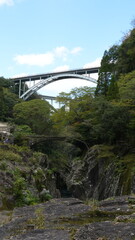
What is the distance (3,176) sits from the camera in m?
8.20

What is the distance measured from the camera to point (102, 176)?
1603 cm

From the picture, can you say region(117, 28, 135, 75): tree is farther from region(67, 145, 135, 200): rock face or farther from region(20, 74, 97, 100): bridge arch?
region(20, 74, 97, 100): bridge arch

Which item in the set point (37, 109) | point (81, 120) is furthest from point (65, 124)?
point (37, 109)

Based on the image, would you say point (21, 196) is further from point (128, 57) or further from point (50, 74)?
point (50, 74)

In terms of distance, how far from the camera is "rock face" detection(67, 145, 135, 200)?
1337 centimetres

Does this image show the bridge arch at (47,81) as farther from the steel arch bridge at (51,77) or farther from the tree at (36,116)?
the tree at (36,116)

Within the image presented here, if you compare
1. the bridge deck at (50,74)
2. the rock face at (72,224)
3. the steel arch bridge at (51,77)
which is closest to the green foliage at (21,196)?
the rock face at (72,224)

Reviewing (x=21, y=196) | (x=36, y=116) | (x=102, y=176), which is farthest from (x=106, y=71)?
(x=21, y=196)

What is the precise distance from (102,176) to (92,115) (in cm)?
661

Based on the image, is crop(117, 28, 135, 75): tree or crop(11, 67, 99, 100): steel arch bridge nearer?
crop(117, 28, 135, 75): tree

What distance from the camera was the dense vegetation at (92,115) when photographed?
16.4 meters

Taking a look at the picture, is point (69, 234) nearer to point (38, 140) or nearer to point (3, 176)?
point (3, 176)

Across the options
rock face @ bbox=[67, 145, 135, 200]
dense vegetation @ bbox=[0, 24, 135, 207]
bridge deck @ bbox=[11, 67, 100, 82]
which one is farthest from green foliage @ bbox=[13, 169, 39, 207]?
bridge deck @ bbox=[11, 67, 100, 82]

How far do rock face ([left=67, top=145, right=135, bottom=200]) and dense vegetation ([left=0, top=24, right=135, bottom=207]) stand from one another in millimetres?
1385
